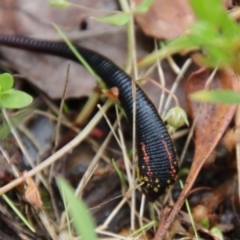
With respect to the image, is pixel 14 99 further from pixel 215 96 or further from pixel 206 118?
pixel 215 96

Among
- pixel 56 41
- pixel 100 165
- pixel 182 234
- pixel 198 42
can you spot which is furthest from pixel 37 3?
pixel 198 42

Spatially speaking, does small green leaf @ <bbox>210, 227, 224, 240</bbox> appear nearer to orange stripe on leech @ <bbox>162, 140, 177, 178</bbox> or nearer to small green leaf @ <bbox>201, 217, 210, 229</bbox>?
small green leaf @ <bbox>201, 217, 210, 229</bbox>

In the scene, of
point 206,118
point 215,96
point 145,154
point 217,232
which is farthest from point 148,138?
point 215,96

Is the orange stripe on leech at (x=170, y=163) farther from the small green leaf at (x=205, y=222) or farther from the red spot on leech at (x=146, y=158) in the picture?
the small green leaf at (x=205, y=222)

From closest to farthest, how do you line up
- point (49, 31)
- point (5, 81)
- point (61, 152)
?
point (5, 81) → point (61, 152) → point (49, 31)

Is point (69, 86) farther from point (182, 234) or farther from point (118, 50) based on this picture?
point (182, 234)

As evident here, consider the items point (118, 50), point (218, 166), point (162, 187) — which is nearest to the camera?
point (162, 187)
